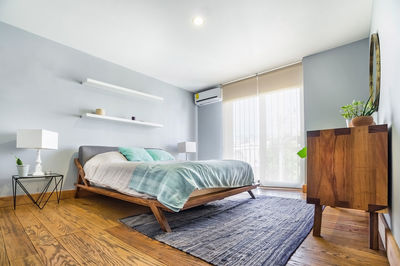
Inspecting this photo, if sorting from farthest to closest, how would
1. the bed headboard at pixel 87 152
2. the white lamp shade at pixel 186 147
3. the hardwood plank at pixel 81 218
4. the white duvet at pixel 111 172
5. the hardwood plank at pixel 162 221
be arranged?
the white lamp shade at pixel 186 147
the bed headboard at pixel 87 152
the white duvet at pixel 111 172
the hardwood plank at pixel 81 218
the hardwood plank at pixel 162 221

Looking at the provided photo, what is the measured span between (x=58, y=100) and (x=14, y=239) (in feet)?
7.31

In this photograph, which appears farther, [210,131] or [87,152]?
[210,131]

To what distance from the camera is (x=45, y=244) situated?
1407 mm

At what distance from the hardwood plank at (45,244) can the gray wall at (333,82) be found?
12.2ft

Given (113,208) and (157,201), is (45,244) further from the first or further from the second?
(113,208)

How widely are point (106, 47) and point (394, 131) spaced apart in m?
3.71

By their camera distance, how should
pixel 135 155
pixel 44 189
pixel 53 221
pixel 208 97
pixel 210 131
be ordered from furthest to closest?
pixel 210 131, pixel 208 97, pixel 135 155, pixel 44 189, pixel 53 221

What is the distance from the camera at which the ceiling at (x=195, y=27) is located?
2355mm

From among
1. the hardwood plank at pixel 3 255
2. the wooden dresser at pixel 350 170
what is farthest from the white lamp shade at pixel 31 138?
the wooden dresser at pixel 350 170

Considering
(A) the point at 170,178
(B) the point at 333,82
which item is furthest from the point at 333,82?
(A) the point at 170,178

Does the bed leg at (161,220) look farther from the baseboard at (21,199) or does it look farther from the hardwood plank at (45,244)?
the baseboard at (21,199)

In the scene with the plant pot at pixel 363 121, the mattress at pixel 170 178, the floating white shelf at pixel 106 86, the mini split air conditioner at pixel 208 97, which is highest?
the mini split air conditioner at pixel 208 97

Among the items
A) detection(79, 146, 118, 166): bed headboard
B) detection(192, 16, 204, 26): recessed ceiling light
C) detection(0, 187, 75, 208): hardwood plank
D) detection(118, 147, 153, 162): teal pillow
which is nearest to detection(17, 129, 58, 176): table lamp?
detection(79, 146, 118, 166): bed headboard

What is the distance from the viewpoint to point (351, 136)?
55.3 inches
